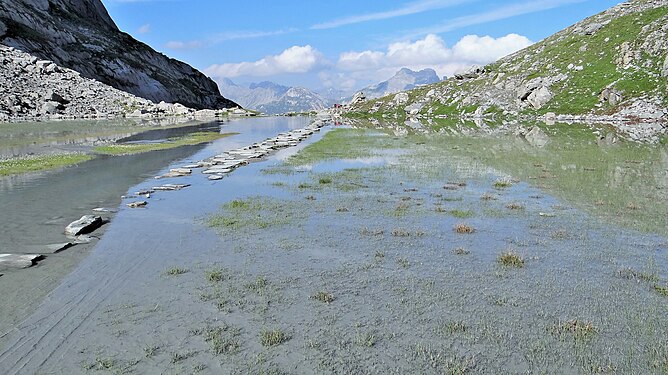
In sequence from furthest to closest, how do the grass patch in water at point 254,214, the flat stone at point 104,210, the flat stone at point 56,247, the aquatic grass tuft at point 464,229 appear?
1. the flat stone at point 104,210
2. the grass patch in water at point 254,214
3. the aquatic grass tuft at point 464,229
4. the flat stone at point 56,247

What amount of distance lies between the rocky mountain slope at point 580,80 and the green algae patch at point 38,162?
96667mm

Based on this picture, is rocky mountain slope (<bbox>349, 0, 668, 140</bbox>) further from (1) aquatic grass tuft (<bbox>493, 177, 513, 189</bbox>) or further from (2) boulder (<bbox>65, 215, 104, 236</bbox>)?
(2) boulder (<bbox>65, 215, 104, 236</bbox>)

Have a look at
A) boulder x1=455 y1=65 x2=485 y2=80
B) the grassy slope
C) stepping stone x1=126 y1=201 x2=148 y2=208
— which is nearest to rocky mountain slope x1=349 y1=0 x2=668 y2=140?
the grassy slope

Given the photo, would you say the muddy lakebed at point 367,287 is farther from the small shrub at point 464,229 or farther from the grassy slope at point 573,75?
the grassy slope at point 573,75

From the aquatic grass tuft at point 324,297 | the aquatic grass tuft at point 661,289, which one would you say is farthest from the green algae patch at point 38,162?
the aquatic grass tuft at point 661,289

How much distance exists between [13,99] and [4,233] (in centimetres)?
15532

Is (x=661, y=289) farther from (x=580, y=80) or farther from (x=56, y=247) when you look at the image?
(x=580, y=80)

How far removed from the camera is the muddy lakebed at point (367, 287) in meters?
10.4

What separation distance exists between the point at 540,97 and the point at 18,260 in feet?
461

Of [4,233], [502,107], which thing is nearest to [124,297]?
[4,233]

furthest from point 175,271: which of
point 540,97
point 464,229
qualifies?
point 540,97

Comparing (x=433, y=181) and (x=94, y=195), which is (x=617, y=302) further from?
(x=94, y=195)

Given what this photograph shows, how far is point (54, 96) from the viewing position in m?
156

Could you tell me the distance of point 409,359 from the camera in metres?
10.4
